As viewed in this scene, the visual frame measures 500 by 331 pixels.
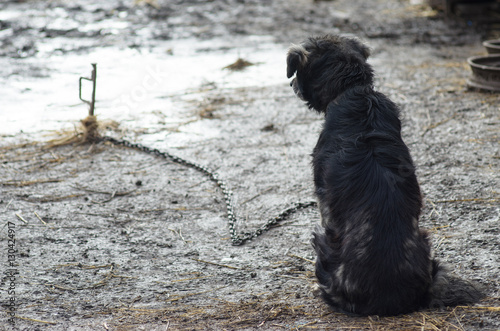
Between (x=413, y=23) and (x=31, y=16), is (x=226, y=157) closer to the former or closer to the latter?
(x=413, y=23)

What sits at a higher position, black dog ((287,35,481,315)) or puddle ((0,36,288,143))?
black dog ((287,35,481,315))

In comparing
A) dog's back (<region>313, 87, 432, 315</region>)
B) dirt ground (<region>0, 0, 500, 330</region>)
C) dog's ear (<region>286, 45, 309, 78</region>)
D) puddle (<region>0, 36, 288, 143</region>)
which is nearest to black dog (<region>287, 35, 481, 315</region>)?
dog's back (<region>313, 87, 432, 315</region>)

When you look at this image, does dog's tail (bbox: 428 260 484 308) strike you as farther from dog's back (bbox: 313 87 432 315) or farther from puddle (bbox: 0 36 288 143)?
puddle (bbox: 0 36 288 143)

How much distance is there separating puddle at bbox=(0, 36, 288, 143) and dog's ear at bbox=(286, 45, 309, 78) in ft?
10.9

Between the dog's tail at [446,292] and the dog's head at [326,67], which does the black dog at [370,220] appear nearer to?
the dog's tail at [446,292]

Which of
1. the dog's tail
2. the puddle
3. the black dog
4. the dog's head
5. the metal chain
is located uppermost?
the dog's head

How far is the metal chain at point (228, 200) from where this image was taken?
5.39 metres

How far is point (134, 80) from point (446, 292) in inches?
314

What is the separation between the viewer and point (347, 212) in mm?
3895

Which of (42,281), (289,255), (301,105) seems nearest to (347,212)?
(289,255)

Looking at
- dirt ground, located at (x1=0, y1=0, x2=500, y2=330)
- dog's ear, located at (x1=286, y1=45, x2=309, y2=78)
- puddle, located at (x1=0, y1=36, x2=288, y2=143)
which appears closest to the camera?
dirt ground, located at (x1=0, y1=0, x2=500, y2=330)

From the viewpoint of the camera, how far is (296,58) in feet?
15.5

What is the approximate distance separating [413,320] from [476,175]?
297 cm

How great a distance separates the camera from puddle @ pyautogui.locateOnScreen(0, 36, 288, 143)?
28.7 ft
